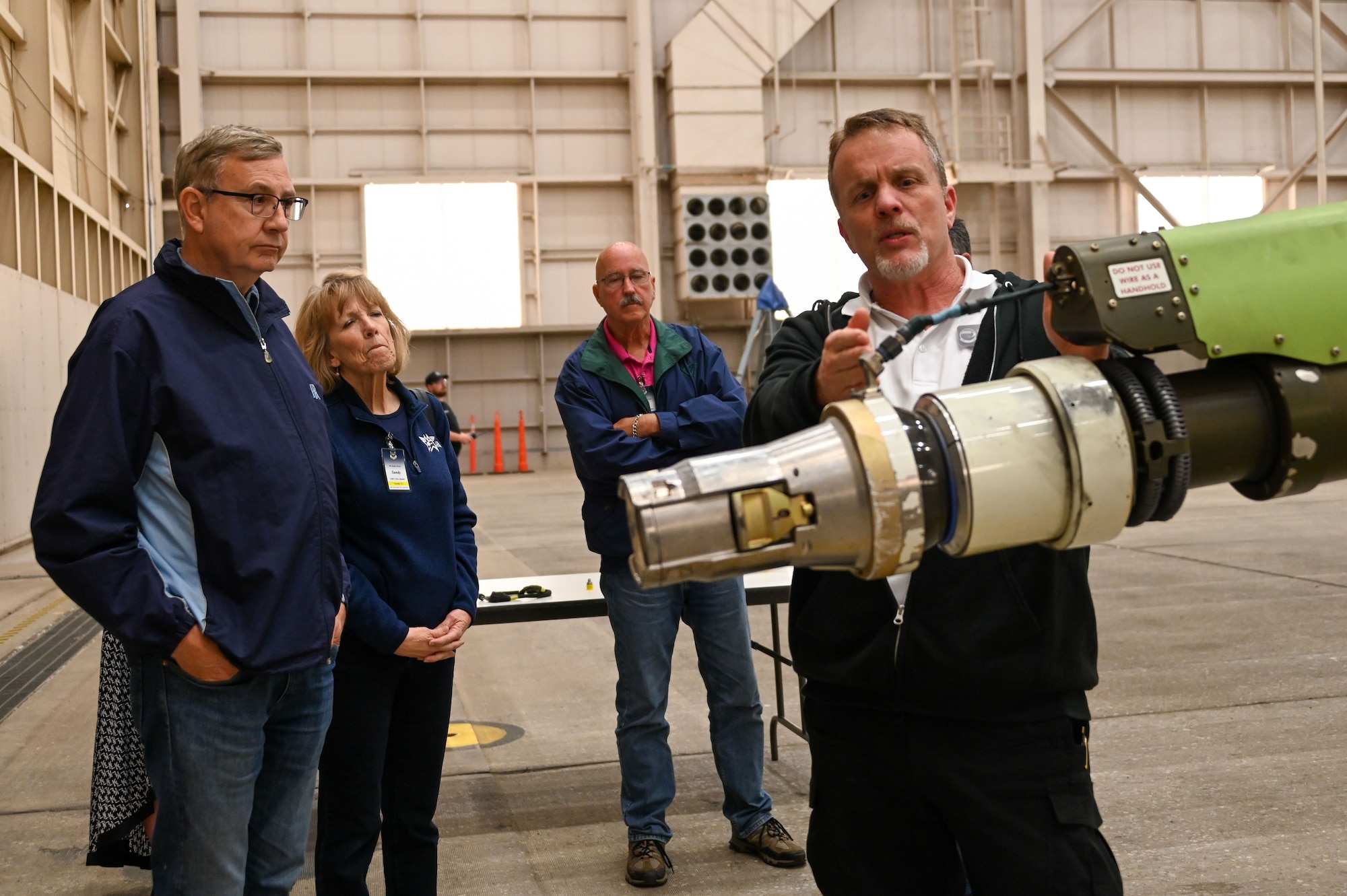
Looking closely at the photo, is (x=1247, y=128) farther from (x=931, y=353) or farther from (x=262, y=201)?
(x=262, y=201)

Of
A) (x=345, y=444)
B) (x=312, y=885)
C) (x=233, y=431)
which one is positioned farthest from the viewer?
(x=312, y=885)

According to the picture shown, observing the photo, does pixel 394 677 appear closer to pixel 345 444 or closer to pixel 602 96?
pixel 345 444

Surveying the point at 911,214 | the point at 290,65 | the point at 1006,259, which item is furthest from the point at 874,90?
the point at 911,214

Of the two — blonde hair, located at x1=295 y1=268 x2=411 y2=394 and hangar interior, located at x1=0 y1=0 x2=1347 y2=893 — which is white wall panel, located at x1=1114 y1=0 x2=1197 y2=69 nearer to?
hangar interior, located at x1=0 y1=0 x2=1347 y2=893

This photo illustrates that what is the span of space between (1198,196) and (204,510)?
66.8 ft

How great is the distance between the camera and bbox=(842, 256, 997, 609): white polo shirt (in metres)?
1.82

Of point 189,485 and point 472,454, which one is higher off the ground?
point 472,454

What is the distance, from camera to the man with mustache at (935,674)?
5.32 ft

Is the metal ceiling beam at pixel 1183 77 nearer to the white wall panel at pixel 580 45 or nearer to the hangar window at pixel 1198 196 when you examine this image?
the hangar window at pixel 1198 196

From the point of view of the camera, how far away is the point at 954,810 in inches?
64.5

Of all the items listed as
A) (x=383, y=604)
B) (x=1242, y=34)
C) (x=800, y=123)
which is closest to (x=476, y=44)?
(x=800, y=123)

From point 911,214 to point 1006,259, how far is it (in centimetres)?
1867

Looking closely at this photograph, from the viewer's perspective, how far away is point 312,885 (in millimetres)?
3354

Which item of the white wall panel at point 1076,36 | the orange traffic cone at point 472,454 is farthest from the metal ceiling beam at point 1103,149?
the orange traffic cone at point 472,454
